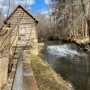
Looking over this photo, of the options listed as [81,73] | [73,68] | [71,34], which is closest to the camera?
[81,73]

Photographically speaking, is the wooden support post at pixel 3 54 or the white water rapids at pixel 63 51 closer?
the wooden support post at pixel 3 54

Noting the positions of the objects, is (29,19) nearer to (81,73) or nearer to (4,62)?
(81,73)

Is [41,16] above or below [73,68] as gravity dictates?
above

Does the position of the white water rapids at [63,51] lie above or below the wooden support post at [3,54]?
below

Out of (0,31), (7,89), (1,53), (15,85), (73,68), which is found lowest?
(73,68)

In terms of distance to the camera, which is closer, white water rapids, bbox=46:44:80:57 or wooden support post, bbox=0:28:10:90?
wooden support post, bbox=0:28:10:90

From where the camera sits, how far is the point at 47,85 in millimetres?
7770

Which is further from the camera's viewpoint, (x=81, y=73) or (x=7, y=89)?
(x=81, y=73)

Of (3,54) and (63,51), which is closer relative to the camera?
(3,54)

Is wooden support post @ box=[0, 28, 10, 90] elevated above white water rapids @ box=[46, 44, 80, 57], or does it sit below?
above

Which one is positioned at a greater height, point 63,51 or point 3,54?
point 3,54

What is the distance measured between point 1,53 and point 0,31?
0.40 m

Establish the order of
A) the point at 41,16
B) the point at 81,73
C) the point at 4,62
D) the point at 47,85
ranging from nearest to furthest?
the point at 4,62 → the point at 47,85 → the point at 81,73 → the point at 41,16

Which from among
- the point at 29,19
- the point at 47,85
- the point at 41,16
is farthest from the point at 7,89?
the point at 41,16
